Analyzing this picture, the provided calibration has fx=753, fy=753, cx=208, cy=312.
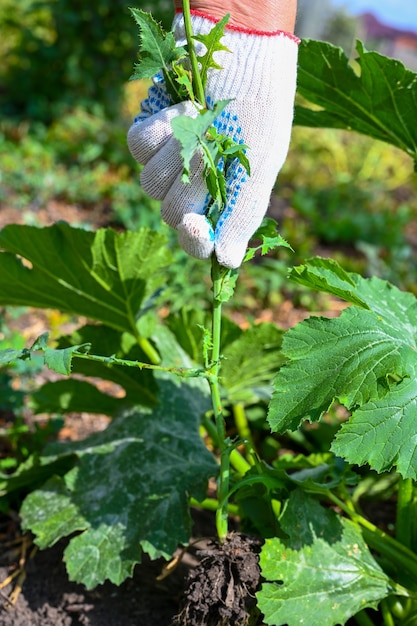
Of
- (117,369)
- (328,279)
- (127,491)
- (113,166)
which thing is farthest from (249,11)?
(113,166)

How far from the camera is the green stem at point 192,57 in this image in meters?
1.52

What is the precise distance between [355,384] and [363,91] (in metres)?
1.01

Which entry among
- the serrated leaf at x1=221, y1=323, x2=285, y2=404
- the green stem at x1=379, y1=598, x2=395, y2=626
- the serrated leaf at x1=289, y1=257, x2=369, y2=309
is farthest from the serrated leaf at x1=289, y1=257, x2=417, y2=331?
the green stem at x1=379, y1=598, x2=395, y2=626

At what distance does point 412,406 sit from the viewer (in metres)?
1.64

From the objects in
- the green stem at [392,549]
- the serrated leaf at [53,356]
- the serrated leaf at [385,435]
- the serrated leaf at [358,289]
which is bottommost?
the green stem at [392,549]

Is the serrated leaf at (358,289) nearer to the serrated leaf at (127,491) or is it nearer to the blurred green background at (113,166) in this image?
the serrated leaf at (127,491)

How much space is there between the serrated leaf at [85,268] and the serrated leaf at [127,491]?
31 cm

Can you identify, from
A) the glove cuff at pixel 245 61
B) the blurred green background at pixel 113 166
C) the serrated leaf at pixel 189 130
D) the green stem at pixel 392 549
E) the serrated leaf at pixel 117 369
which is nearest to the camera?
the serrated leaf at pixel 189 130

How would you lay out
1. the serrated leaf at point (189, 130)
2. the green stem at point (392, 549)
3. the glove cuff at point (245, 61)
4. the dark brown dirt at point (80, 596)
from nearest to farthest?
the serrated leaf at point (189, 130)
the glove cuff at point (245, 61)
the green stem at point (392, 549)
the dark brown dirt at point (80, 596)

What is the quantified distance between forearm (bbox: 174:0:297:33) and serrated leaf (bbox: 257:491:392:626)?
1.14 metres

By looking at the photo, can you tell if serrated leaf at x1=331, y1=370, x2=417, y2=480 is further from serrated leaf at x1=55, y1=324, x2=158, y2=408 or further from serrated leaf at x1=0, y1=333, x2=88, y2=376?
serrated leaf at x1=55, y1=324, x2=158, y2=408

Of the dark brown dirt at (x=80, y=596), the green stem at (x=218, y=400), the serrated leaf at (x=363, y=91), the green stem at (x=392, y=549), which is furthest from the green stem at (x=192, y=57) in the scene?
the dark brown dirt at (x=80, y=596)

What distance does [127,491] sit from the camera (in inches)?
82.2

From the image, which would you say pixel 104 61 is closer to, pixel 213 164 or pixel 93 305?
pixel 93 305
